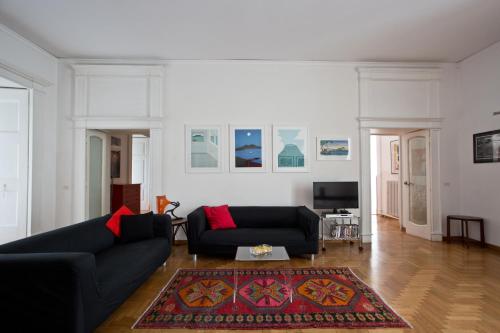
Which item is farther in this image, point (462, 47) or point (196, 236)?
point (462, 47)

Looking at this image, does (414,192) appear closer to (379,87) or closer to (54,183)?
(379,87)

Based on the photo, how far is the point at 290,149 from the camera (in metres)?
5.09

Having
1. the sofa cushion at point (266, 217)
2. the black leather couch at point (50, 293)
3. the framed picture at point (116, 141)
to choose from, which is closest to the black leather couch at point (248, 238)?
the sofa cushion at point (266, 217)

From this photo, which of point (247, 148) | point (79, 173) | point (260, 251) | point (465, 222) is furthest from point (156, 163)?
point (465, 222)

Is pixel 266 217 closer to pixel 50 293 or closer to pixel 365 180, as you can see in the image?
pixel 365 180

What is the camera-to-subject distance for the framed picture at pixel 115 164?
6.47 meters

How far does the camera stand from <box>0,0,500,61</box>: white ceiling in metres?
3.48

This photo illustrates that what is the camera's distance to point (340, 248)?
15.2ft

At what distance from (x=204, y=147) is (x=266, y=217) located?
177cm

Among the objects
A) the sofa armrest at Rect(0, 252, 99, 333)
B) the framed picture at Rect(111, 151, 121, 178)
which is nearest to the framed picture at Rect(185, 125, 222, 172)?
the framed picture at Rect(111, 151, 121, 178)

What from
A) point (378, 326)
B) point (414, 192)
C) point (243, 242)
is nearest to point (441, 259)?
point (414, 192)

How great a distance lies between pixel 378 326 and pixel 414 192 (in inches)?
165

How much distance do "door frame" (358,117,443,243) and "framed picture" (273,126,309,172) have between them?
109 centimetres

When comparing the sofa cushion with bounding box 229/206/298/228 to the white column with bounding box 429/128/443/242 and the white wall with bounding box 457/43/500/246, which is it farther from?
the white wall with bounding box 457/43/500/246
